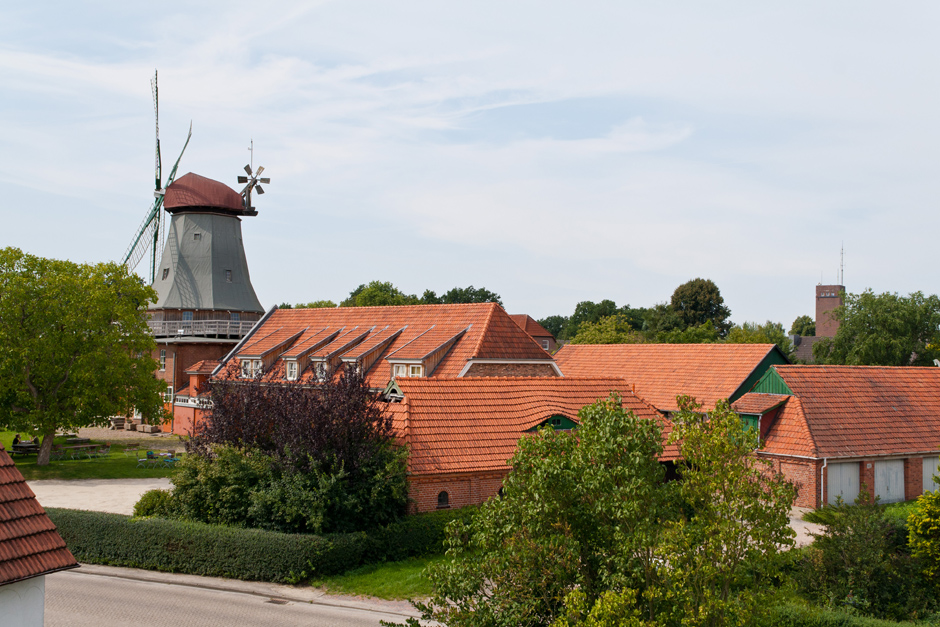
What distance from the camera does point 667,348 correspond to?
129 ft

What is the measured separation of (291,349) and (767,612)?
35.1 m

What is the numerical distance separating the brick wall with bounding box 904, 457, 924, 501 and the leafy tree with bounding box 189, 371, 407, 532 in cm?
2112

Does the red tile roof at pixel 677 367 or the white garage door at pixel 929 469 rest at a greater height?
the red tile roof at pixel 677 367

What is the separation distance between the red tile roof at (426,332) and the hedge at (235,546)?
941 centimetres

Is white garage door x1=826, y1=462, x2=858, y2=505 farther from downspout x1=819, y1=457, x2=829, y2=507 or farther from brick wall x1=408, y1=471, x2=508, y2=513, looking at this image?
brick wall x1=408, y1=471, x2=508, y2=513

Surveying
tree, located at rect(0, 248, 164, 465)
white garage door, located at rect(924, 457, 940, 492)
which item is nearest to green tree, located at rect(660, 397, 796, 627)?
white garage door, located at rect(924, 457, 940, 492)

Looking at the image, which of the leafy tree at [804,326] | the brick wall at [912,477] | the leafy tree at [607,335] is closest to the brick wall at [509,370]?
the brick wall at [912,477]

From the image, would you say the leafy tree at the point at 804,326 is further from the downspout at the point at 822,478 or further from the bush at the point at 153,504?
the bush at the point at 153,504

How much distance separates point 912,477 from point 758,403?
6.64 m

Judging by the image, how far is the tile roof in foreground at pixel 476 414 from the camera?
21891mm

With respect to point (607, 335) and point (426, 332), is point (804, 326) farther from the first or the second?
point (426, 332)

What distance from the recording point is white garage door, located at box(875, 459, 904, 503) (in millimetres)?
28625

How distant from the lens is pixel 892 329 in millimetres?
50500

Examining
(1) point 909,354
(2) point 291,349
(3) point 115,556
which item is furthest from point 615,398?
(1) point 909,354
